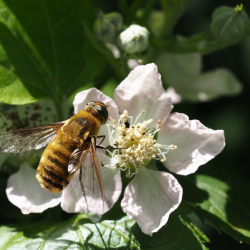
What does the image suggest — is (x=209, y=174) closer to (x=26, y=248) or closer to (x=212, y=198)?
(x=212, y=198)

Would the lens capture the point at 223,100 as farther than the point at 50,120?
Yes

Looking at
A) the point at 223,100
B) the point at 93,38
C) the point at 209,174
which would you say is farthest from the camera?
the point at 223,100

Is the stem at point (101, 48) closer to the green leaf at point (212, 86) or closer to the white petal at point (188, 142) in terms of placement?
the white petal at point (188, 142)

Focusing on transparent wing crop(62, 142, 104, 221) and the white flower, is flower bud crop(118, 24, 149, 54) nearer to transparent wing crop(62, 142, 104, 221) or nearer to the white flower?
the white flower

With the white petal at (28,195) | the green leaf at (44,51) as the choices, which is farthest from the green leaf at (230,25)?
the white petal at (28,195)

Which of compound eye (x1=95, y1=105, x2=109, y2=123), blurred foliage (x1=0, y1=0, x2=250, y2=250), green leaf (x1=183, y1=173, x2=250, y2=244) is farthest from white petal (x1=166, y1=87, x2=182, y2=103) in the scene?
compound eye (x1=95, y1=105, x2=109, y2=123)

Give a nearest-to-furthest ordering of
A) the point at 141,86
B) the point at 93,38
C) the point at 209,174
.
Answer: the point at 141,86 < the point at 93,38 < the point at 209,174

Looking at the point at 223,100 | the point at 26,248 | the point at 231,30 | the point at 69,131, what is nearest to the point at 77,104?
the point at 69,131

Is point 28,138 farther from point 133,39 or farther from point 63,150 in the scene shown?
point 133,39
